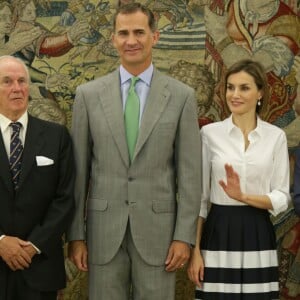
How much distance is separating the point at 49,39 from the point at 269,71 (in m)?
1.48

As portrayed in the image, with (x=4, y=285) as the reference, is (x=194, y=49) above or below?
above

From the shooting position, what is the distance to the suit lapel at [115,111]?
276 centimetres

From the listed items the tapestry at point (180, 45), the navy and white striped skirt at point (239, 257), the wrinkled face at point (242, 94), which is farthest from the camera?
the tapestry at point (180, 45)

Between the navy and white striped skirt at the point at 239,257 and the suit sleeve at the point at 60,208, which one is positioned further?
the navy and white striped skirt at the point at 239,257

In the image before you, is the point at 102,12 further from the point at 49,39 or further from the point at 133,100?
the point at 133,100

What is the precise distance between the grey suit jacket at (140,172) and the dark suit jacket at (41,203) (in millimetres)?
88

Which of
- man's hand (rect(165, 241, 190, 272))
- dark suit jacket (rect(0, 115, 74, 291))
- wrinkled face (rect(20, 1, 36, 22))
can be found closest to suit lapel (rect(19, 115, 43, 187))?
dark suit jacket (rect(0, 115, 74, 291))

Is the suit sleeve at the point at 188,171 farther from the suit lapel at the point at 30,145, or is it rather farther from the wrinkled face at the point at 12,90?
the wrinkled face at the point at 12,90

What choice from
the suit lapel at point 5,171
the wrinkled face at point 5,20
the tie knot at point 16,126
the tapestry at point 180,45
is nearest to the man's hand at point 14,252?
the suit lapel at point 5,171

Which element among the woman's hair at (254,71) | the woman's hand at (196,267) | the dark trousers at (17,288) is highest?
the woman's hair at (254,71)

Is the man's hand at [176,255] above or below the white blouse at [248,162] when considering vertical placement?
below

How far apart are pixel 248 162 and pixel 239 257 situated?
48cm

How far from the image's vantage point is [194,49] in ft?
12.5

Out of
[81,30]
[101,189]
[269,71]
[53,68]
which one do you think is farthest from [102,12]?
[101,189]
